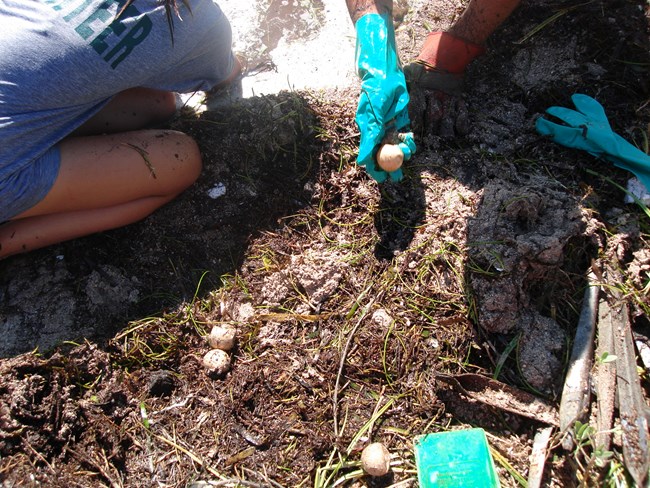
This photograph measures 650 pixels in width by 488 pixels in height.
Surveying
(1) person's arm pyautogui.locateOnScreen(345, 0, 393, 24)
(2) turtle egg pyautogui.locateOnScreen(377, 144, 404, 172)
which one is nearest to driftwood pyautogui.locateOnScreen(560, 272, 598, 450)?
(2) turtle egg pyautogui.locateOnScreen(377, 144, 404, 172)

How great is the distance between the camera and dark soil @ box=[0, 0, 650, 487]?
1431 millimetres

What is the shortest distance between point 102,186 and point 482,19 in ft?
5.26

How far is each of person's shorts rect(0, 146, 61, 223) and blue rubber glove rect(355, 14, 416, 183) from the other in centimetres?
107

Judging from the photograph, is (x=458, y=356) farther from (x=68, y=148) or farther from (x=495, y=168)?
(x=68, y=148)

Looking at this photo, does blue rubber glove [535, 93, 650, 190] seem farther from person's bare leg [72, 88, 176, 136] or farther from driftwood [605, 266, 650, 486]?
person's bare leg [72, 88, 176, 136]

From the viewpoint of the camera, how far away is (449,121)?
1.90 metres

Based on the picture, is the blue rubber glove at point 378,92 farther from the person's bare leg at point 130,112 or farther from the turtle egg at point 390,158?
the person's bare leg at point 130,112

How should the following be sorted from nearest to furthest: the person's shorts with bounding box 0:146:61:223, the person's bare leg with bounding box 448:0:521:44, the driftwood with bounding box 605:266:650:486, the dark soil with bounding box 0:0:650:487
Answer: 1. the driftwood with bounding box 605:266:650:486
2. the dark soil with bounding box 0:0:650:487
3. the person's shorts with bounding box 0:146:61:223
4. the person's bare leg with bounding box 448:0:521:44

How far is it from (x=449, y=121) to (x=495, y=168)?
0.91ft

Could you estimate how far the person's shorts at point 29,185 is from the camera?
154 centimetres

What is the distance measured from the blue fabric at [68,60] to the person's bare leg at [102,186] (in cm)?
8

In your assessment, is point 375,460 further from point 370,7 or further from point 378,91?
point 370,7

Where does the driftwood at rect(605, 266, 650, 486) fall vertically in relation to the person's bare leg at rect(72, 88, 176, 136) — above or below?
below

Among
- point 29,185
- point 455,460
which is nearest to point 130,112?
point 29,185
